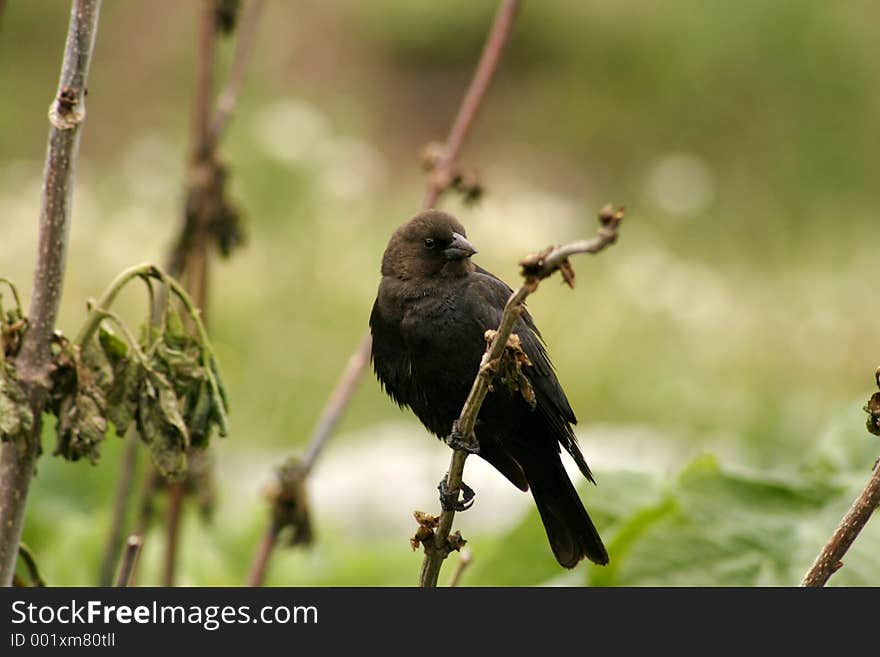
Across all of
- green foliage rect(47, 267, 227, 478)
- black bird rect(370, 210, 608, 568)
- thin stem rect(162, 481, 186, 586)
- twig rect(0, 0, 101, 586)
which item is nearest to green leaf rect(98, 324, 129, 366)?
green foliage rect(47, 267, 227, 478)

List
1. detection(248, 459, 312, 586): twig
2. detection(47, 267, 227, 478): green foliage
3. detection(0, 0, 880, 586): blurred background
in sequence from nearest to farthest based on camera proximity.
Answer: detection(47, 267, 227, 478): green foliage → detection(248, 459, 312, 586): twig → detection(0, 0, 880, 586): blurred background

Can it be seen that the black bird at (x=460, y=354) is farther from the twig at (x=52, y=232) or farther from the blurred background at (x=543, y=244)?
→ the twig at (x=52, y=232)

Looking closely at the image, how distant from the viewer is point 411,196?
893 cm

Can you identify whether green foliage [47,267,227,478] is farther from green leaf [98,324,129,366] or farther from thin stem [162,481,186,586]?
thin stem [162,481,186,586]

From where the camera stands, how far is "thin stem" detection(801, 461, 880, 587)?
163 cm

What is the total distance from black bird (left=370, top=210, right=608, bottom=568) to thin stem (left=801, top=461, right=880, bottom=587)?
31.3 inches

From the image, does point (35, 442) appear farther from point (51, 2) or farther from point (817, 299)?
point (51, 2)

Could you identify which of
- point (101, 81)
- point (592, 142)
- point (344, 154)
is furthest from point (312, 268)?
point (101, 81)

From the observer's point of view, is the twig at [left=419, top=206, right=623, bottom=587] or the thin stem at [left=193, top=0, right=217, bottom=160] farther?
the thin stem at [left=193, top=0, right=217, bottom=160]

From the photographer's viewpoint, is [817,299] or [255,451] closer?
[255,451]

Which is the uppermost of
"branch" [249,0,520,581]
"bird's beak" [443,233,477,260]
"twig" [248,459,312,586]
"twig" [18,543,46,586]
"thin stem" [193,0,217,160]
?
"thin stem" [193,0,217,160]
